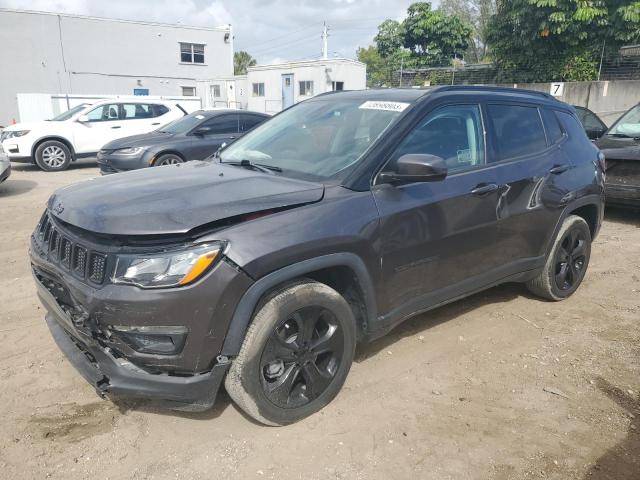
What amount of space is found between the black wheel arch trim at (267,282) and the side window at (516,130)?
166 cm

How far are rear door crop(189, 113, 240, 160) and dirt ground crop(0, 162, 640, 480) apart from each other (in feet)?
19.1

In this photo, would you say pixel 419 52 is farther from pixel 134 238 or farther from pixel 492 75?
pixel 134 238

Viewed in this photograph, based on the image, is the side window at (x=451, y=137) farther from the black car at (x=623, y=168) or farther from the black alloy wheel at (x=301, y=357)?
the black car at (x=623, y=168)

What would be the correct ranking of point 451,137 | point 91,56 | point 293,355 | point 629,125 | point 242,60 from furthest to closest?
1. point 242,60
2. point 91,56
3. point 629,125
4. point 451,137
5. point 293,355

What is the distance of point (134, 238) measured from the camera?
246 cm

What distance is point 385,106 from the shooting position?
3.51m

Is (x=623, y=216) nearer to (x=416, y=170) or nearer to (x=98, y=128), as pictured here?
(x=416, y=170)

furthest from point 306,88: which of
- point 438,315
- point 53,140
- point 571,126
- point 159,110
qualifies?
point 438,315

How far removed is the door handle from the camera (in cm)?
358

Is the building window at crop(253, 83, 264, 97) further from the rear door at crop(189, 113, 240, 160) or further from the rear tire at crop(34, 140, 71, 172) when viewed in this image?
the rear door at crop(189, 113, 240, 160)

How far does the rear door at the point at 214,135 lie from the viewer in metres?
9.74

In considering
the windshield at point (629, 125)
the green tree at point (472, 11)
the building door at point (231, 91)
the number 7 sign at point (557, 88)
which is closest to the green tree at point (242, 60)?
the green tree at point (472, 11)

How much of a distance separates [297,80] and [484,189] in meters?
25.7

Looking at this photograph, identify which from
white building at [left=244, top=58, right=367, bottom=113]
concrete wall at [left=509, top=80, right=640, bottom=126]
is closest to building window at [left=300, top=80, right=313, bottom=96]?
white building at [left=244, top=58, right=367, bottom=113]
